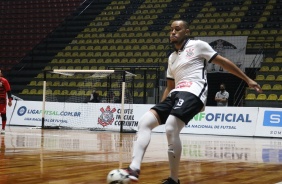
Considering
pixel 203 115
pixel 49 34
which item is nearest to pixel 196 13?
pixel 49 34

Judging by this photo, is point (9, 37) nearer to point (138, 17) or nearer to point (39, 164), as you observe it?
point (138, 17)

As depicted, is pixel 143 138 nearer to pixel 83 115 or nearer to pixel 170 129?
pixel 170 129

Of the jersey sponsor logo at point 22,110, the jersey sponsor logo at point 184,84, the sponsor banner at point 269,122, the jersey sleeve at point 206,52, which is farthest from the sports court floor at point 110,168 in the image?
the jersey sponsor logo at point 22,110

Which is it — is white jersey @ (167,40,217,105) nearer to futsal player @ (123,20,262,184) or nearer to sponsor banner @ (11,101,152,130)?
futsal player @ (123,20,262,184)

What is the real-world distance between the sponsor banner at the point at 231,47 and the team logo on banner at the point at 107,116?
625 cm

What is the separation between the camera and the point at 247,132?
65.1 feet

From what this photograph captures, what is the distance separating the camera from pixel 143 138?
5590mm

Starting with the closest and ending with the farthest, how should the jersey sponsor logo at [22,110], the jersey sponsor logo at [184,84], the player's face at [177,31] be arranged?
1. the jersey sponsor logo at [184,84]
2. the player's face at [177,31]
3. the jersey sponsor logo at [22,110]

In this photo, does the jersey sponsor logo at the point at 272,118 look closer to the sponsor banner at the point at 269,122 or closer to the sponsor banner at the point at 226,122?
the sponsor banner at the point at 269,122

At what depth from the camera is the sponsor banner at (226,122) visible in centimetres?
1986

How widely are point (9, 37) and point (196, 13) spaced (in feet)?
40.2

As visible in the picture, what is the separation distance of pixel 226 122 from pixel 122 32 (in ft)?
43.2

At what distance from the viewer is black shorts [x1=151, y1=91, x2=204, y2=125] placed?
5629mm

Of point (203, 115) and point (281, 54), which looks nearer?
point (203, 115)
